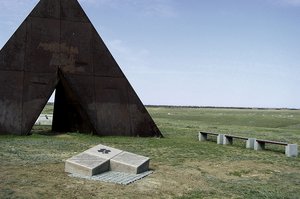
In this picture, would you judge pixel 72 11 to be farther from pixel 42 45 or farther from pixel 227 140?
pixel 227 140

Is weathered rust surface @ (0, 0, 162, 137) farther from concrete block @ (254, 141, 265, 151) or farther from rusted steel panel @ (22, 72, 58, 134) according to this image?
Result: concrete block @ (254, 141, 265, 151)

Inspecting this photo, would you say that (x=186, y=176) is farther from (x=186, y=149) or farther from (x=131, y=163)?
(x=186, y=149)

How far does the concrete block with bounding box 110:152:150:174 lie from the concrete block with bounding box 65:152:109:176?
20 cm

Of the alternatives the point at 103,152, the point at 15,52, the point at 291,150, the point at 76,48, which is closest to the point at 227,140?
the point at 291,150

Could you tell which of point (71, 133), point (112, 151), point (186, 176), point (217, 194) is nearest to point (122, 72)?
point (71, 133)

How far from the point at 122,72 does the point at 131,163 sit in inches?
366

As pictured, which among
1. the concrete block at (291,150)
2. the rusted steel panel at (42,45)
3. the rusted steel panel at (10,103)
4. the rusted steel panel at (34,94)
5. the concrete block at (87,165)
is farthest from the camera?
the rusted steel panel at (42,45)

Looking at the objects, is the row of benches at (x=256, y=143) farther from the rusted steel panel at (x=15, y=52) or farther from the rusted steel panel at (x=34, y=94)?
the rusted steel panel at (x=15, y=52)

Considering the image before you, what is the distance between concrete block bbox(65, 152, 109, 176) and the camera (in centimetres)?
950

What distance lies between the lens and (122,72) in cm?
1891

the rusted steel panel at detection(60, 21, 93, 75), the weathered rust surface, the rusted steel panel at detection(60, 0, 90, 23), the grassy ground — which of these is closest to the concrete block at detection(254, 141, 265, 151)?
the grassy ground

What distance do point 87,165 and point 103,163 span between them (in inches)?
16.8

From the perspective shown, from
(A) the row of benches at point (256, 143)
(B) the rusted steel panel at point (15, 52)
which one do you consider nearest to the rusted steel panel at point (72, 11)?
(B) the rusted steel panel at point (15, 52)

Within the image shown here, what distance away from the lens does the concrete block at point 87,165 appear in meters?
9.50
